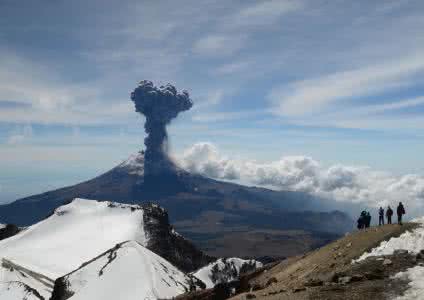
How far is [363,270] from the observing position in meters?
43.2

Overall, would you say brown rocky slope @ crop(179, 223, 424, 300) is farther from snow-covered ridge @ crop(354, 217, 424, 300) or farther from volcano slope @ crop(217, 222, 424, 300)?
snow-covered ridge @ crop(354, 217, 424, 300)

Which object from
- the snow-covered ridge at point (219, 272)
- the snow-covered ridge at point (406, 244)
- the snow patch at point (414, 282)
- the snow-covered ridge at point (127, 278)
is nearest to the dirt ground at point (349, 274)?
the snow patch at point (414, 282)

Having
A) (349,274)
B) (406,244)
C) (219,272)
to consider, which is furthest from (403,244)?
(219,272)

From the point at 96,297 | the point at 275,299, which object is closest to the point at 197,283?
the point at 96,297

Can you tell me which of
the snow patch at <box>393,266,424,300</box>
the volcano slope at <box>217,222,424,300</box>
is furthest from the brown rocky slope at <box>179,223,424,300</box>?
the snow patch at <box>393,266,424,300</box>

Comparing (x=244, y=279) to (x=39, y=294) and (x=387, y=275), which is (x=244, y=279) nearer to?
(x=387, y=275)

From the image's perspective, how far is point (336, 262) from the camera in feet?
173

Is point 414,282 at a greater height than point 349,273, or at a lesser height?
greater

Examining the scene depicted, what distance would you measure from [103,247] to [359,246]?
15802cm

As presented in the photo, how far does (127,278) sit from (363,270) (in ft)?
297

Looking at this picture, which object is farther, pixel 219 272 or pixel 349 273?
pixel 219 272

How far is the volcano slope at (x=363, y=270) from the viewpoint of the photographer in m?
38.0

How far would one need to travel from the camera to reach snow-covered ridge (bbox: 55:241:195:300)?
11550cm

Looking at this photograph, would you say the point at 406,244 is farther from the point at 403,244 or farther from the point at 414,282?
the point at 414,282
